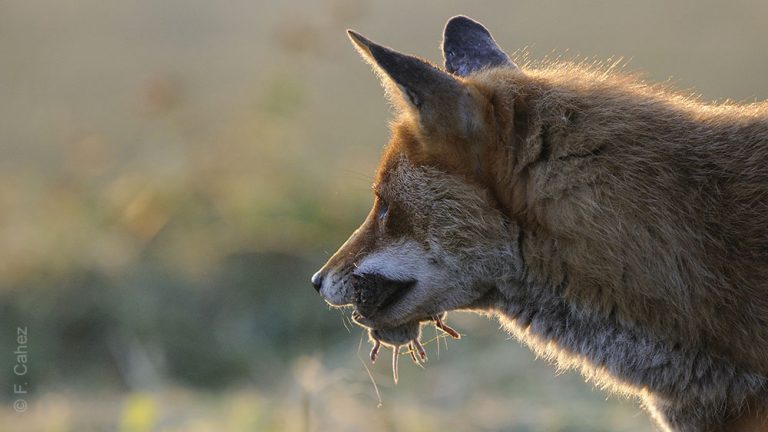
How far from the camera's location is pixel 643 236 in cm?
363

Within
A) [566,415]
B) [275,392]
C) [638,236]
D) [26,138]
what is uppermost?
[638,236]

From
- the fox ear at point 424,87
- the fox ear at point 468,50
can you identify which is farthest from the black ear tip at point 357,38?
the fox ear at point 468,50

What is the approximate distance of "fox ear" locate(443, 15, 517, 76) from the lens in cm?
453

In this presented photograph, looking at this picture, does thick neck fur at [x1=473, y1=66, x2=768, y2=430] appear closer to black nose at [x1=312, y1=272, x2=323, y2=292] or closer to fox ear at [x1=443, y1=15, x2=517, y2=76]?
fox ear at [x1=443, y1=15, x2=517, y2=76]

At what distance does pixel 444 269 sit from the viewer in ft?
13.0

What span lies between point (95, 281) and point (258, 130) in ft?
6.95

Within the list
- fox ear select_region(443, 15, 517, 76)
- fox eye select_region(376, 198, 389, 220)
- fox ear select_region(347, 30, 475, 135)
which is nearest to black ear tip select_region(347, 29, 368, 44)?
fox ear select_region(347, 30, 475, 135)

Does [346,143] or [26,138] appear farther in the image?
[26,138]

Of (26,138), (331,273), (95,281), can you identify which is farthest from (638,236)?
(26,138)

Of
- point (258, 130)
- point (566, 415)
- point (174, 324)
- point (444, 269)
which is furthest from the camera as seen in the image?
point (258, 130)

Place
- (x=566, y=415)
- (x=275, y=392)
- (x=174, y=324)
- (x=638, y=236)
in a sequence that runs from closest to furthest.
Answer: (x=638, y=236)
(x=566, y=415)
(x=275, y=392)
(x=174, y=324)

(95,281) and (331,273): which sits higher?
(331,273)

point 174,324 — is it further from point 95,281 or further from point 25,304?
point 25,304

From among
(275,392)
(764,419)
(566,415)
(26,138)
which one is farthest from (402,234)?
(26,138)
